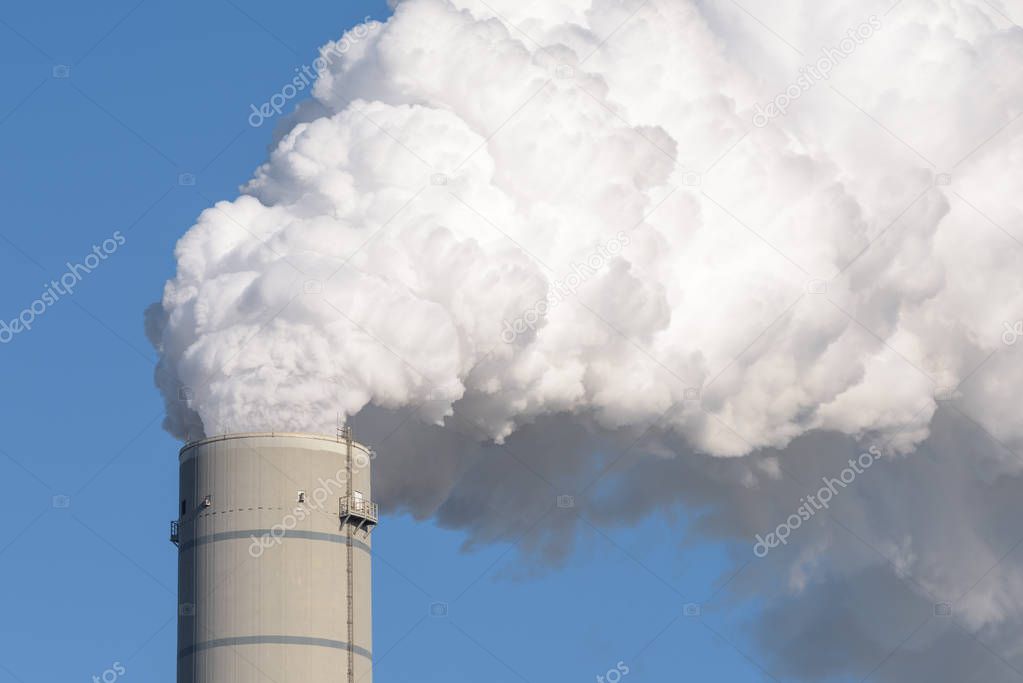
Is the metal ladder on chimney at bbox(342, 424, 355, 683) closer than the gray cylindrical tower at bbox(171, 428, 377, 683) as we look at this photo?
No

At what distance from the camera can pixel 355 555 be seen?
291 feet

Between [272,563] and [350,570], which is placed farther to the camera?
[350,570]

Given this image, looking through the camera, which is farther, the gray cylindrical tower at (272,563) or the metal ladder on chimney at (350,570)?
the metal ladder on chimney at (350,570)

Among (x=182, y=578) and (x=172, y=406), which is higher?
(x=172, y=406)

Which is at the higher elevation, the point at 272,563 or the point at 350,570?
the point at 350,570

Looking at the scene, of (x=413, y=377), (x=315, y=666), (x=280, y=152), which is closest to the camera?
(x=315, y=666)

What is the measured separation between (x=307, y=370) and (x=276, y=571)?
8.80 m

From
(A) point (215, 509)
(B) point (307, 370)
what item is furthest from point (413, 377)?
(A) point (215, 509)

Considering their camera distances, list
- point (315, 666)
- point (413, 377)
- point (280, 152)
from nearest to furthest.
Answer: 1. point (315, 666)
2. point (413, 377)
3. point (280, 152)

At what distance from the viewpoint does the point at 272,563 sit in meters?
86.0

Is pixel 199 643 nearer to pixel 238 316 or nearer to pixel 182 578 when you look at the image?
pixel 182 578

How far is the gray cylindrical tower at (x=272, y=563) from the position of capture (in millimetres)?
85312

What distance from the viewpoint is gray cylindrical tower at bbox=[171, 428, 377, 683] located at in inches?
3359

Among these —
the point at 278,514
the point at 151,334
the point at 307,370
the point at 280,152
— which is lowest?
the point at 278,514
